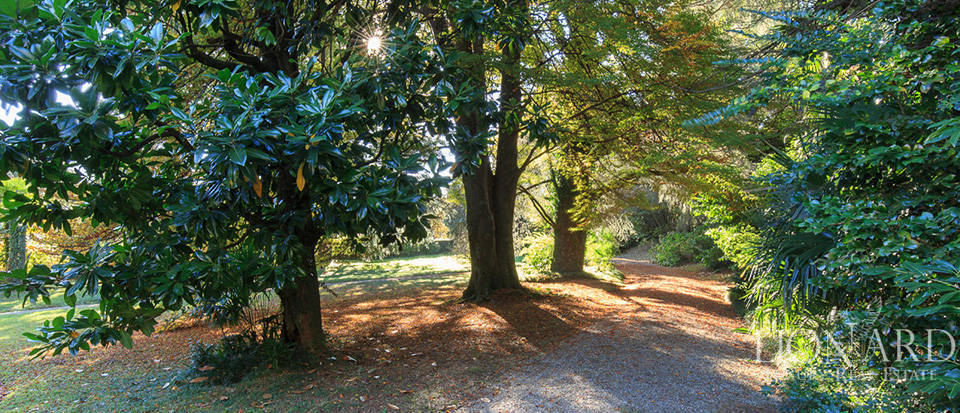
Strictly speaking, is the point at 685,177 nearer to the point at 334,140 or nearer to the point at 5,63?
the point at 334,140

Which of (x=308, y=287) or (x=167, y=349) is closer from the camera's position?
(x=308, y=287)

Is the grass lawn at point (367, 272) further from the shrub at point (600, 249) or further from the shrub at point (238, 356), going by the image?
the shrub at point (238, 356)

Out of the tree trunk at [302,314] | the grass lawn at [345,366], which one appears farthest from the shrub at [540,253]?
the tree trunk at [302,314]

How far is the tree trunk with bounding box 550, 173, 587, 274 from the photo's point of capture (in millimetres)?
12148

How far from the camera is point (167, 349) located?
6121mm

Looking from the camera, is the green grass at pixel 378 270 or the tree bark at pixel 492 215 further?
the green grass at pixel 378 270

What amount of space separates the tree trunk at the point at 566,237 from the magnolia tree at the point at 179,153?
8135 millimetres

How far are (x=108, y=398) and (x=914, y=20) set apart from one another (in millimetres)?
7281

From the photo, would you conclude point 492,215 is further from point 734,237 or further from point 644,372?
point 644,372

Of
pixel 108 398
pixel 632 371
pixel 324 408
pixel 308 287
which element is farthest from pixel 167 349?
pixel 632 371

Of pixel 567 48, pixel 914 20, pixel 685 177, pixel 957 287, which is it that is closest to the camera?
pixel 957 287

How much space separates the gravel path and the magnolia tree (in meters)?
2.04

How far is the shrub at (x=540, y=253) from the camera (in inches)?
525

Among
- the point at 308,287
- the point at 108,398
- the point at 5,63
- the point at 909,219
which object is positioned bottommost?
the point at 108,398
